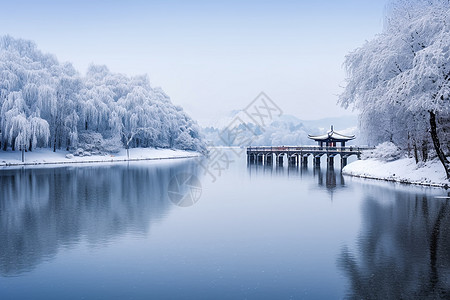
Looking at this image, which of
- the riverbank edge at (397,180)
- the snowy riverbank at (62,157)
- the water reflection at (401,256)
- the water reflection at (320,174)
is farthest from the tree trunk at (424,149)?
the snowy riverbank at (62,157)

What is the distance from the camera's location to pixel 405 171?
1276 inches

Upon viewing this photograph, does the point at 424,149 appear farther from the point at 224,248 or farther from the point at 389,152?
the point at 224,248

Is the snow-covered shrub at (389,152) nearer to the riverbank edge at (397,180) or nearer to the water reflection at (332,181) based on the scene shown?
the riverbank edge at (397,180)

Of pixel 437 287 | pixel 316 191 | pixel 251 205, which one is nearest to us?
pixel 437 287

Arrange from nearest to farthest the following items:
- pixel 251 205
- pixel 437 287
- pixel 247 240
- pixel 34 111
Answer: pixel 437 287
pixel 247 240
pixel 251 205
pixel 34 111

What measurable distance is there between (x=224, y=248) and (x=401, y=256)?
16.0 feet

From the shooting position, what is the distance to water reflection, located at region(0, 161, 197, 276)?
1207 cm

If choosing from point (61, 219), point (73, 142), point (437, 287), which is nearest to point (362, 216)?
Result: point (437, 287)

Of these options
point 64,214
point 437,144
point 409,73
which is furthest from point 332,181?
point 64,214

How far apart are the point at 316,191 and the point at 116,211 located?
14.0 metres

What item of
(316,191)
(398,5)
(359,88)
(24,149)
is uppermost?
(398,5)

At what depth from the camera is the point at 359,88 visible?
26188mm

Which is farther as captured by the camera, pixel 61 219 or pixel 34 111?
pixel 34 111

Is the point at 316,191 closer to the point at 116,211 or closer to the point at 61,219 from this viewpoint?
the point at 116,211
